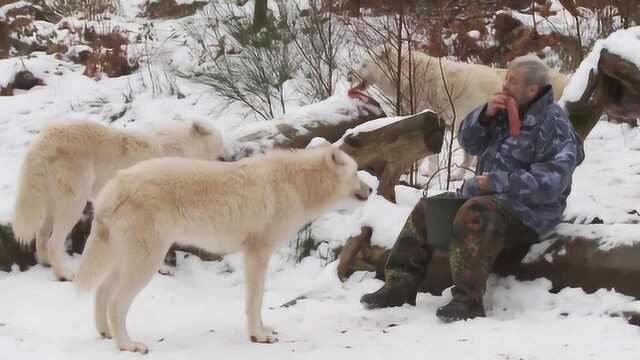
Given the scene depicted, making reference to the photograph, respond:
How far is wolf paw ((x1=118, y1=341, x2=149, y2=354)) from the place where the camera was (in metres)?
3.67

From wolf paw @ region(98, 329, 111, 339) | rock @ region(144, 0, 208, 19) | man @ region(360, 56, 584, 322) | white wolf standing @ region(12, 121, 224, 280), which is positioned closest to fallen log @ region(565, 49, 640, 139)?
man @ region(360, 56, 584, 322)

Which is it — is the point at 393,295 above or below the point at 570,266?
below

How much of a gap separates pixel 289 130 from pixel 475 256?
8.36 ft

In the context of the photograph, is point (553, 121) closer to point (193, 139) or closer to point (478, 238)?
point (478, 238)

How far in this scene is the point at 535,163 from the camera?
411cm

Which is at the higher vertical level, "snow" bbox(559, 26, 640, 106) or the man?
"snow" bbox(559, 26, 640, 106)

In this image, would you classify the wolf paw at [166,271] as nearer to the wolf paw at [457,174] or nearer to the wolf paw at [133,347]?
the wolf paw at [133,347]

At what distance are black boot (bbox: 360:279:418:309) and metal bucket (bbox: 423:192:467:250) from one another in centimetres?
31

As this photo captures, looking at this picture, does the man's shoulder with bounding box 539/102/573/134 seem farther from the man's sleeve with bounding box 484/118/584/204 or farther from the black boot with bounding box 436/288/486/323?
the black boot with bounding box 436/288/486/323

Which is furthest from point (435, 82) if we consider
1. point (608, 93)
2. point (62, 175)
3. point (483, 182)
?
point (62, 175)

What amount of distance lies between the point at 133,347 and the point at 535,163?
240 centimetres

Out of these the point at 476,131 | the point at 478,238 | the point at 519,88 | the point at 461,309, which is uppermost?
the point at 519,88

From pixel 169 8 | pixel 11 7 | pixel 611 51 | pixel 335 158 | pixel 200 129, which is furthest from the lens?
pixel 169 8

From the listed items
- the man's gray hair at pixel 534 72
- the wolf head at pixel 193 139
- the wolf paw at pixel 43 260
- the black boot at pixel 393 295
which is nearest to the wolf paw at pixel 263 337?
the black boot at pixel 393 295
